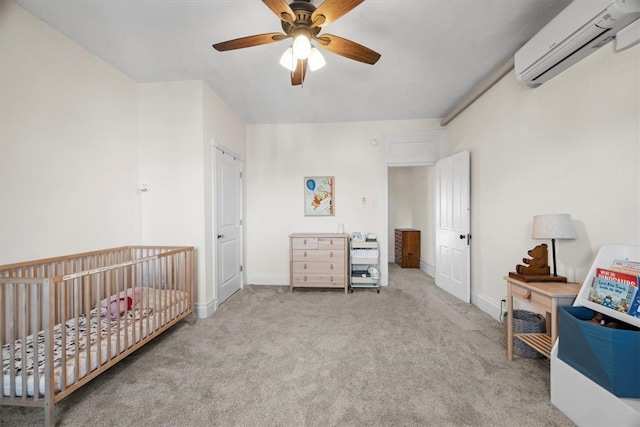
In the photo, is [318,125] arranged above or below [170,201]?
above

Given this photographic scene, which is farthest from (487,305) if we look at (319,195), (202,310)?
(202,310)

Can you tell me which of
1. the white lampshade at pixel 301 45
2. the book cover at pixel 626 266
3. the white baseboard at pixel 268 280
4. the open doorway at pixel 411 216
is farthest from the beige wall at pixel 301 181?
the book cover at pixel 626 266

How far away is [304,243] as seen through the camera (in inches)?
143

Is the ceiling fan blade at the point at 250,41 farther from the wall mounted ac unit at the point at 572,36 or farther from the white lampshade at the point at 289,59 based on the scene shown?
the wall mounted ac unit at the point at 572,36

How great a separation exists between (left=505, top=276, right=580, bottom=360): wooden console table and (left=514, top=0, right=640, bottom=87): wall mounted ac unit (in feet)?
5.00

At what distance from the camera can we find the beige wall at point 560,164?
1.51m

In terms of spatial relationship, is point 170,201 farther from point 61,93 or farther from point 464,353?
point 464,353

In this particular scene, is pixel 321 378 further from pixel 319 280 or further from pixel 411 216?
pixel 411 216

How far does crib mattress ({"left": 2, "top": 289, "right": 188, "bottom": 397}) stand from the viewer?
1.36 metres

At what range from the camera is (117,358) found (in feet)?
5.57

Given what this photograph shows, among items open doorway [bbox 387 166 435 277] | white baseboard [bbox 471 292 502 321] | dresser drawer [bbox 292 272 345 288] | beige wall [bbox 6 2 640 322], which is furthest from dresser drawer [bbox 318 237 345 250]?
open doorway [bbox 387 166 435 277]

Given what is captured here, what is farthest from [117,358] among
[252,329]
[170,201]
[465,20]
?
[465,20]

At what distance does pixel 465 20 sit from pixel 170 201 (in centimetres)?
321

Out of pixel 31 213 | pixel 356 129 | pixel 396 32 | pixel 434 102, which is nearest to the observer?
pixel 31 213
